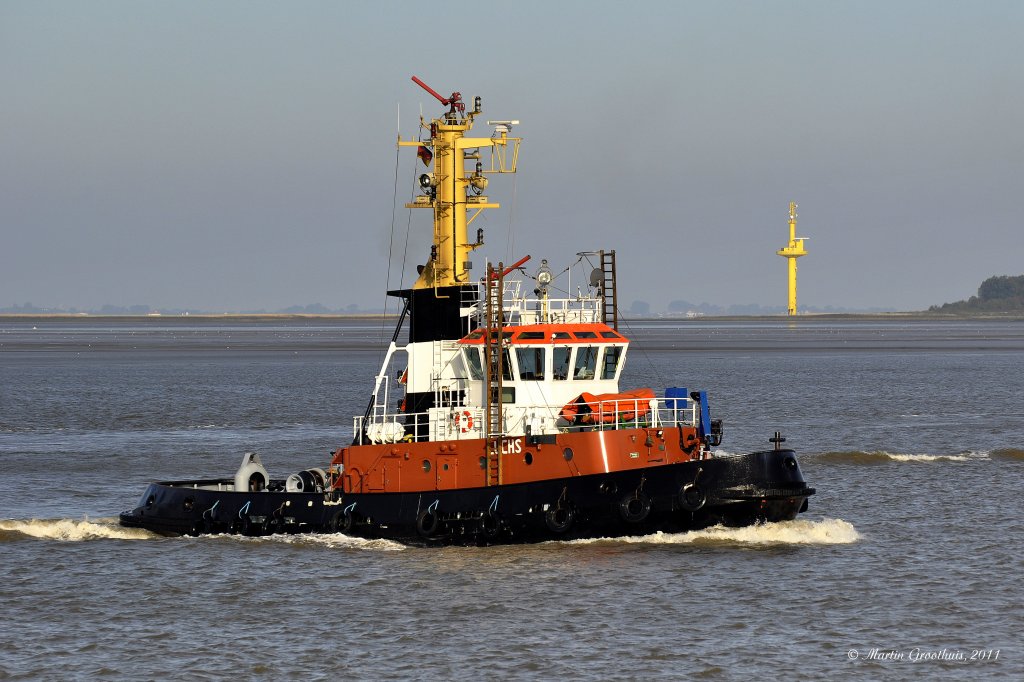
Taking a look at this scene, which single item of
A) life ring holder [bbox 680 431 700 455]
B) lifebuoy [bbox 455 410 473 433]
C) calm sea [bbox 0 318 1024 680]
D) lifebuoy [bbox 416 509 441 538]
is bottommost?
calm sea [bbox 0 318 1024 680]

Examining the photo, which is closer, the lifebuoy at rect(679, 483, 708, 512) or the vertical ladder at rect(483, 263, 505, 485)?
the lifebuoy at rect(679, 483, 708, 512)

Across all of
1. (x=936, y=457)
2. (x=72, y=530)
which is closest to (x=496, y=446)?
(x=72, y=530)

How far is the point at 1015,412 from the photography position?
55.8m

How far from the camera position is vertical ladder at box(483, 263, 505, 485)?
2452cm

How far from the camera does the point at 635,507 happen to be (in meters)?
23.8

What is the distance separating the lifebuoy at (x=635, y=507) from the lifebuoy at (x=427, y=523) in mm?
3455

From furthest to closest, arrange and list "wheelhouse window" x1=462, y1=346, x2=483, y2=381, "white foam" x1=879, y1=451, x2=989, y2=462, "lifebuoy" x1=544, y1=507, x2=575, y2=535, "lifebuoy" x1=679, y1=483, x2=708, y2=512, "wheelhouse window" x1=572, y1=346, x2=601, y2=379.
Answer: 1. "white foam" x1=879, y1=451, x2=989, y2=462
2. "wheelhouse window" x1=462, y1=346, x2=483, y2=381
3. "wheelhouse window" x1=572, y1=346, x2=601, y2=379
4. "lifebuoy" x1=544, y1=507, x2=575, y2=535
5. "lifebuoy" x1=679, y1=483, x2=708, y2=512

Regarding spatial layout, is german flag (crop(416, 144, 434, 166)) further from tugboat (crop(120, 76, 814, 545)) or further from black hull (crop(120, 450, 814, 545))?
black hull (crop(120, 450, 814, 545))

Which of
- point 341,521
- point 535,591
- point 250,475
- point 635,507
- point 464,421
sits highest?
point 464,421

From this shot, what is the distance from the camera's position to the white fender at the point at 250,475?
92.6 feet

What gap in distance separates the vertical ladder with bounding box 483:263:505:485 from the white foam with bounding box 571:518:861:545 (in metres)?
2.09

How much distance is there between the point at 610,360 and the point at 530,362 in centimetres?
157

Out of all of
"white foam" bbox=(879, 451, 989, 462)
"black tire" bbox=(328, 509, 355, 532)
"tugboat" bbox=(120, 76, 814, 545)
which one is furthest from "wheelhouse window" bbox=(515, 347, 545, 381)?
"white foam" bbox=(879, 451, 989, 462)

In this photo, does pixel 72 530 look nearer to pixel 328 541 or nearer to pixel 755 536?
pixel 328 541
